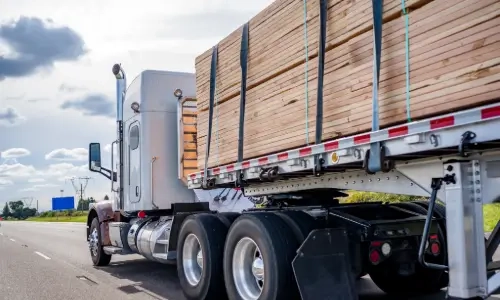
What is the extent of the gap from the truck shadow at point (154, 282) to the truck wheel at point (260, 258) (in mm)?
1848

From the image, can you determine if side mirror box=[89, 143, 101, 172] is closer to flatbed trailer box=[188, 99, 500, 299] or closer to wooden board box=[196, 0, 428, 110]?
wooden board box=[196, 0, 428, 110]

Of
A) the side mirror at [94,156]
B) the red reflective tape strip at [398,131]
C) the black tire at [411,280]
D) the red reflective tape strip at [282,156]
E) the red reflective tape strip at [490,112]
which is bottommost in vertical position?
the black tire at [411,280]

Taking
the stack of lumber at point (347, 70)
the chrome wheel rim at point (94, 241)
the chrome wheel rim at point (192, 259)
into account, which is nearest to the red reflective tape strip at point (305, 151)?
the stack of lumber at point (347, 70)

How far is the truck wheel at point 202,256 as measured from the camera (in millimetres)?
6551

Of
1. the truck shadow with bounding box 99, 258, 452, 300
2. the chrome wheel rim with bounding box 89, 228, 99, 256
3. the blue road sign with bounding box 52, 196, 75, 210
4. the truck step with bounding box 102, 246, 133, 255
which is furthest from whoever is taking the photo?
the blue road sign with bounding box 52, 196, 75, 210

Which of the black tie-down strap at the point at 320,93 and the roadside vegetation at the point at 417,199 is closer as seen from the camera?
the black tie-down strap at the point at 320,93

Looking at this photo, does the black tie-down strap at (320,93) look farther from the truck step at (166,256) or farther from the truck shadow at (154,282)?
the truck step at (166,256)

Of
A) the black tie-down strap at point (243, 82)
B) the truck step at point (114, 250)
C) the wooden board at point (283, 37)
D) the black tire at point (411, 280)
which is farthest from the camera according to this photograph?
the truck step at point (114, 250)

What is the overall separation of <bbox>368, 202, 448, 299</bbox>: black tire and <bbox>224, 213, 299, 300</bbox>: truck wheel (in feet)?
3.66

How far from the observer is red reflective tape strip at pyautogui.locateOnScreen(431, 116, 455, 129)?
3.87 metres

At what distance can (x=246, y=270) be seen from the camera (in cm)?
605

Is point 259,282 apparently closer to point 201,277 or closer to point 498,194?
point 201,277

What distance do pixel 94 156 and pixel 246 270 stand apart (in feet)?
19.5

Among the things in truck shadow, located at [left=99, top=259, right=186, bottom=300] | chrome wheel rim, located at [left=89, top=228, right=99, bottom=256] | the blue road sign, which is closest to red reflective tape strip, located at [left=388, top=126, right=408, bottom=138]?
truck shadow, located at [left=99, top=259, right=186, bottom=300]
